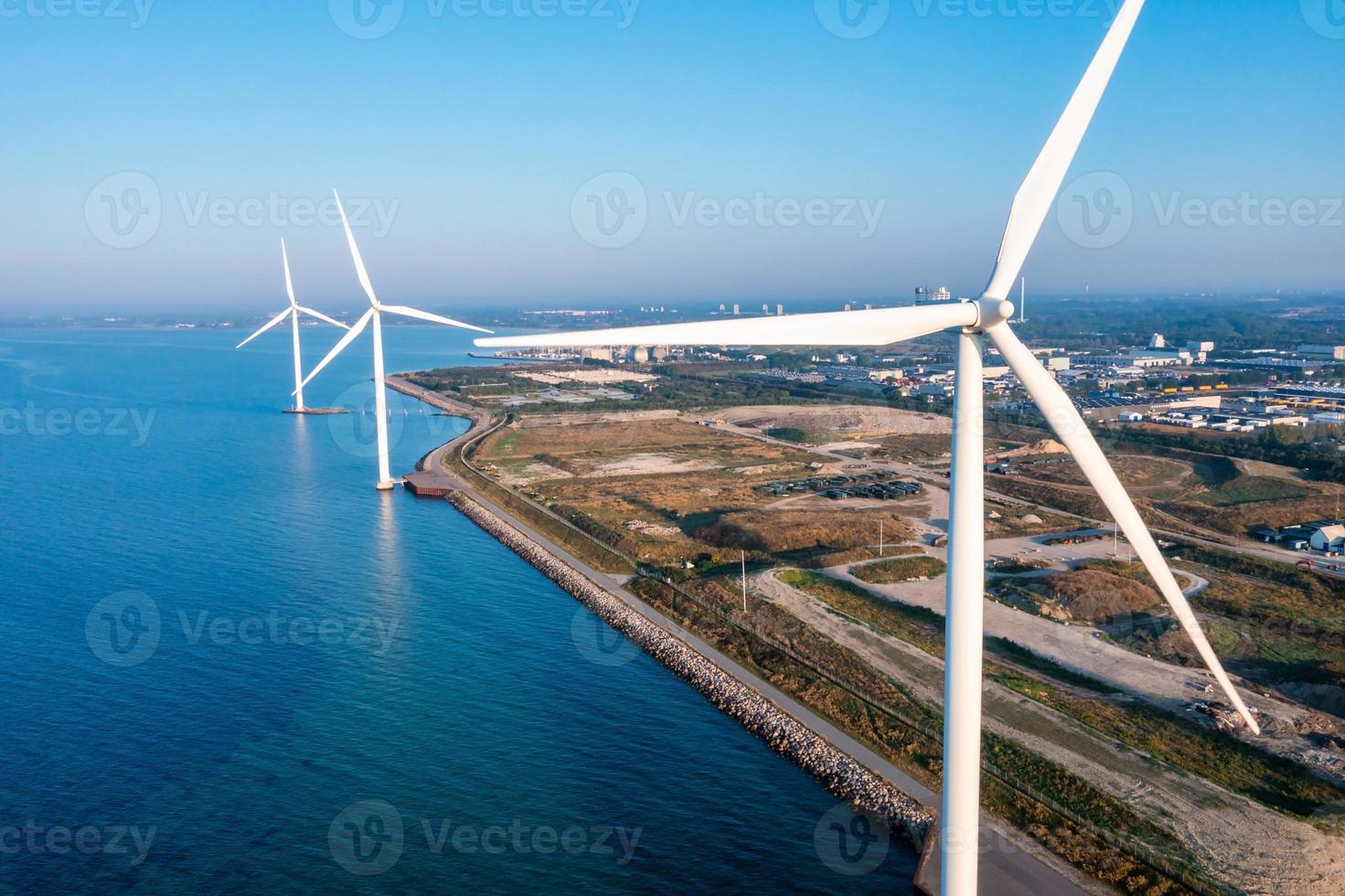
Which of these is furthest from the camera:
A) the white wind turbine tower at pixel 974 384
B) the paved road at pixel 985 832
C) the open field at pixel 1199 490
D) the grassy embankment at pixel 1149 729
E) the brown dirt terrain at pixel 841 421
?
the brown dirt terrain at pixel 841 421

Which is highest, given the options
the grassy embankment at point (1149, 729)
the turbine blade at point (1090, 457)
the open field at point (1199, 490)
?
the turbine blade at point (1090, 457)

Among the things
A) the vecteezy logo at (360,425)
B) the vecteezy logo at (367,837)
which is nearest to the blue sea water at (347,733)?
the vecteezy logo at (367,837)

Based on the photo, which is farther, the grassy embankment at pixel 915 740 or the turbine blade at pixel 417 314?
the turbine blade at pixel 417 314

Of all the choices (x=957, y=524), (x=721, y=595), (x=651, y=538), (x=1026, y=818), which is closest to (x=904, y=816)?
(x=1026, y=818)

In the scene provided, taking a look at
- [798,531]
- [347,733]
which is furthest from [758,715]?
[798,531]

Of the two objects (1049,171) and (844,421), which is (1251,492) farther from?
(1049,171)

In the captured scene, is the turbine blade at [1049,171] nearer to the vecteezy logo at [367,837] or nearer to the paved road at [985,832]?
the paved road at [985,832]
